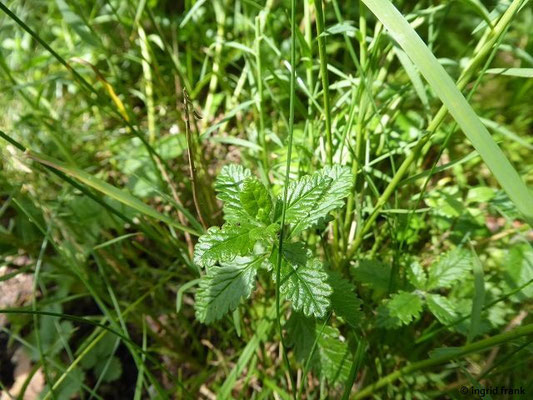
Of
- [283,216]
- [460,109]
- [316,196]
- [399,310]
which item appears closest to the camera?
[460,109]

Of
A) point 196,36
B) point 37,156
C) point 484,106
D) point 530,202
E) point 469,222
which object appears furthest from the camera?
point 196,36

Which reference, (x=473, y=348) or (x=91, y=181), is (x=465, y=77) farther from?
(x=91, y=181)

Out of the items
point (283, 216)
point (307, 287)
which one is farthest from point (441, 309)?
point (283, 216)

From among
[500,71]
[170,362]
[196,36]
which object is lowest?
[170,362]

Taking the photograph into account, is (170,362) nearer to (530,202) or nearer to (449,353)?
(449,353)

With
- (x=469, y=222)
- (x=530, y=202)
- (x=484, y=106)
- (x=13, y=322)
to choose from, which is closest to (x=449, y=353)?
(x=530, y=202)

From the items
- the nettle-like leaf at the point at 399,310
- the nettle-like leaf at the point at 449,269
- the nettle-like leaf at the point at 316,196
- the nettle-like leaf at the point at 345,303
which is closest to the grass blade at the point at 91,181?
the nettle-like leaf at the point at 316,196

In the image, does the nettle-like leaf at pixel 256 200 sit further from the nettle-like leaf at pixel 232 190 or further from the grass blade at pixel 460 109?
the grass blade at pixel 460 109
